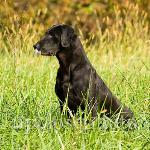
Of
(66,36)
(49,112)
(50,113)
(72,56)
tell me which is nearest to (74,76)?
(72,56)

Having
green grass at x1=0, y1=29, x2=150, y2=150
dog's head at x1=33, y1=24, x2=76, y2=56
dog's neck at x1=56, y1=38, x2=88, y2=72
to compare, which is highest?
dog's head at x1=33, y1=24, x2=76, y2=56

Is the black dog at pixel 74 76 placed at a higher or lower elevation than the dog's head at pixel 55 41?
lower

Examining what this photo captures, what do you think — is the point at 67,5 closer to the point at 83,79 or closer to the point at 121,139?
the point at 83,79

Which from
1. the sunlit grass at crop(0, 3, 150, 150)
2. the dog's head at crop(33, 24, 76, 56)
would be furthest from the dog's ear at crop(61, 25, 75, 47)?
the sunlit grass at crop(0, 3, 150, 150)

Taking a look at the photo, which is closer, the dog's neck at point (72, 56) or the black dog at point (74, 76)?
the black dog at point (74, 76)

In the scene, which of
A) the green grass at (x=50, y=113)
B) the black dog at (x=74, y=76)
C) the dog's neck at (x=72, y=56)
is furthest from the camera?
the dog's neck at (x=72, y=56)

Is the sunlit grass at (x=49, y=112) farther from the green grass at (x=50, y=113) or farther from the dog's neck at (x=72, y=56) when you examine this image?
the dog's neck at (x=72, y=56)

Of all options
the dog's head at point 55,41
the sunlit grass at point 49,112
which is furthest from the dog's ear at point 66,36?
the sunlit grass at point 49,112

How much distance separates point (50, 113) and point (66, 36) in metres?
1.16

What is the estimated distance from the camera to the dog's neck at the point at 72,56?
5.50 metres

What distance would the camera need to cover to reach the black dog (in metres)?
5.32

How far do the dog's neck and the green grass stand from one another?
0.34 metres

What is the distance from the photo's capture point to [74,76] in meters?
5.39

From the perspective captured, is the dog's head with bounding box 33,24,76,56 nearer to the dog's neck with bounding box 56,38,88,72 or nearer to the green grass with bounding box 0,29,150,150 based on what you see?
the dog's neck with bounding box 56,38,88,72
